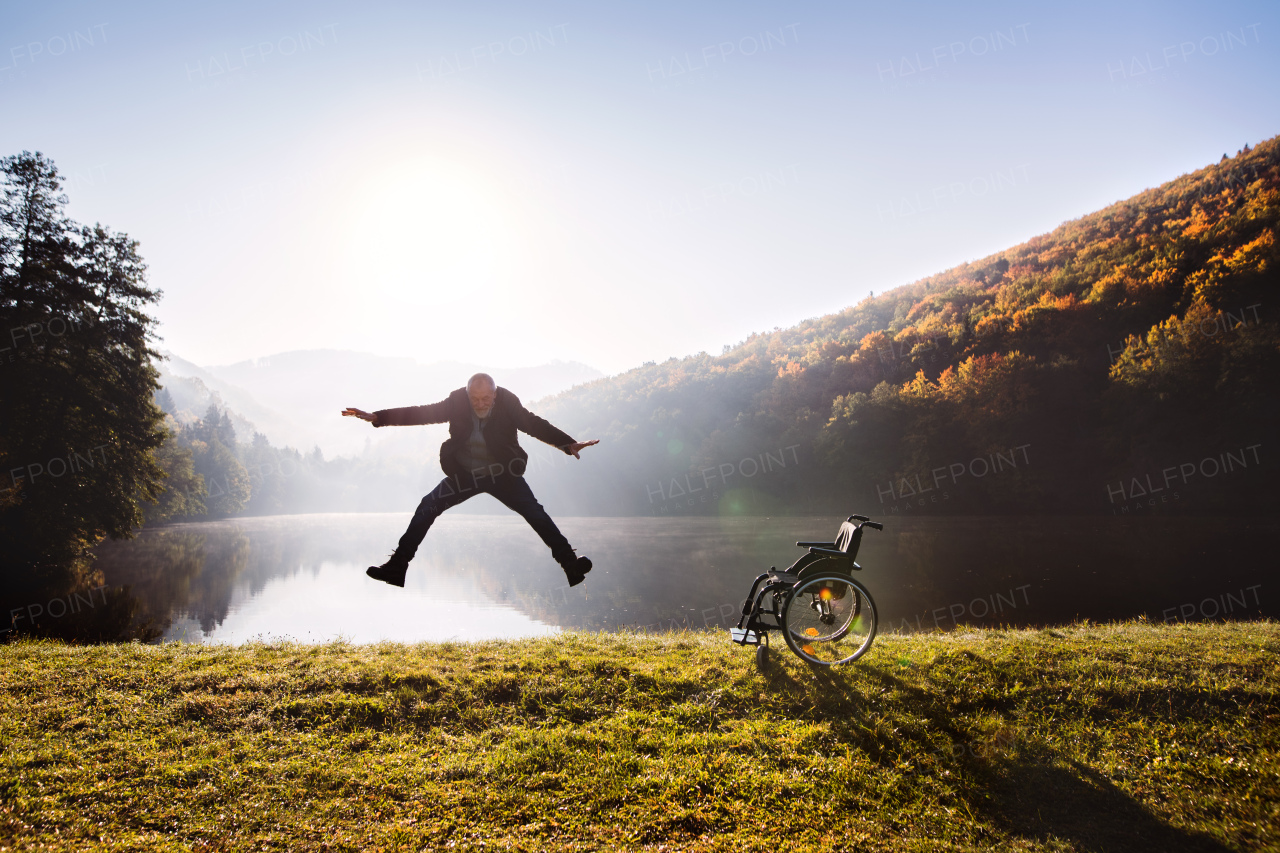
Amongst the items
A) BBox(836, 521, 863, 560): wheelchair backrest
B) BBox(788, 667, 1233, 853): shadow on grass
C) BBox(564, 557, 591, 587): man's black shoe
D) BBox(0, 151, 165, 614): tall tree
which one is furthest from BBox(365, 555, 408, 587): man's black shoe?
BBox(0, 151, 165, 614): tall tree

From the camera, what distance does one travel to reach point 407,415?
18.4 ft

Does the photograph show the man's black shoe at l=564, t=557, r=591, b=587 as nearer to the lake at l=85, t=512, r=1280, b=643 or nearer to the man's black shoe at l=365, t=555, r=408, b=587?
the man's black shoe at l=365, t=555, r=408, b=587

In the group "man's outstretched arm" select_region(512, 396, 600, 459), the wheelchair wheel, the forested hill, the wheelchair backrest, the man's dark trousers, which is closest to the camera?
the man's dark trousers

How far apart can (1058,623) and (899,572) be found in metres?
8.00

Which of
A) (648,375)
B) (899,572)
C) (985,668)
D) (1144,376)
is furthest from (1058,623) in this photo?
(648,375)

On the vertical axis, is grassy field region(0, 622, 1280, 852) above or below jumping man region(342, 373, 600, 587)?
below

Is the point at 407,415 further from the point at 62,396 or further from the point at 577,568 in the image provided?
the point at 62,396

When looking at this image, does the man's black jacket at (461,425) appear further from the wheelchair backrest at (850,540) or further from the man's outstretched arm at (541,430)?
the wheelchair backrest at (850,540)

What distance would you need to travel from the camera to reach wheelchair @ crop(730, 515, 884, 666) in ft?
20.2

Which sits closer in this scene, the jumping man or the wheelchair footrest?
the jumping man

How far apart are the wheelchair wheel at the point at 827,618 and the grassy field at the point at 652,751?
33 cm

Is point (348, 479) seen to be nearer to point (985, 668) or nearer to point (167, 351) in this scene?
point (167, 351)

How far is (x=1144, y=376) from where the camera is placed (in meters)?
39.0

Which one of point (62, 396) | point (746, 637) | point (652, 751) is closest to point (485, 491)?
point (652, 751)
